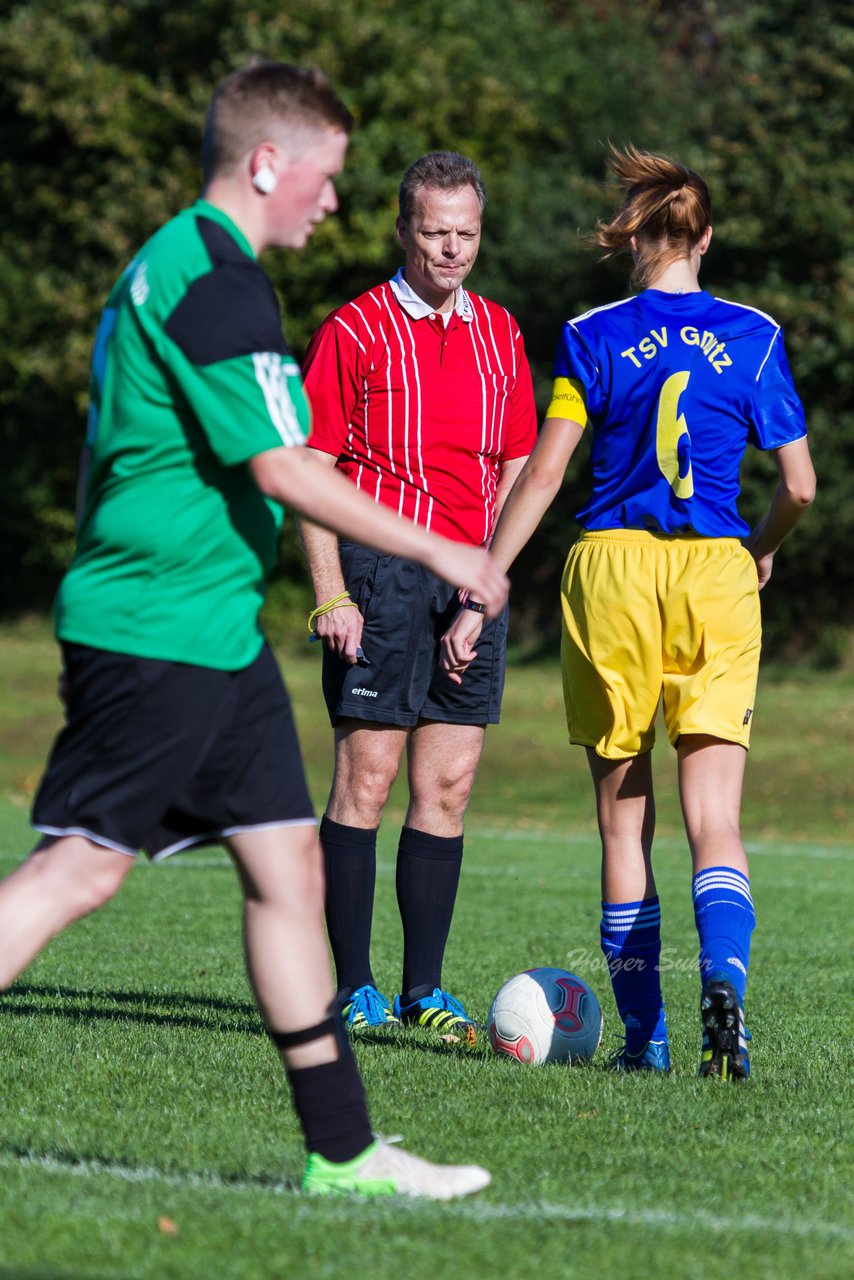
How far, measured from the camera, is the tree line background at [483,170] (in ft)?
81.1

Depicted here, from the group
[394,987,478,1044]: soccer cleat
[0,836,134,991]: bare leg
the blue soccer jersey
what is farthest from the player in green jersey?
[394,987,478,1044]: soccer cleat

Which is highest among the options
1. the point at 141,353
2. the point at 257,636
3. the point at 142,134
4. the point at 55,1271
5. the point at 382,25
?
the point at 382,25

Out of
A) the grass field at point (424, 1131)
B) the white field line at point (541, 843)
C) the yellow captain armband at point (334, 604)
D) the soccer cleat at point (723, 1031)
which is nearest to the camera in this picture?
the grass field at point (424, 1131)

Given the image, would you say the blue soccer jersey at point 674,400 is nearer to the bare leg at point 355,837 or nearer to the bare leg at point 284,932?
the bare leg at point 355,837

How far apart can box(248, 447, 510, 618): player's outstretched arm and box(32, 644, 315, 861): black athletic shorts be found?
39 cm

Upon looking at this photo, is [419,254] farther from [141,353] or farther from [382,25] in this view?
[382,25]

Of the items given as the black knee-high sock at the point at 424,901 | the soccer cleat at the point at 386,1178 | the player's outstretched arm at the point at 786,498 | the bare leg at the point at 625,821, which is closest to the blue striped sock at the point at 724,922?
the bare leg at the point at 625,821

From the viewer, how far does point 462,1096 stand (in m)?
4.30

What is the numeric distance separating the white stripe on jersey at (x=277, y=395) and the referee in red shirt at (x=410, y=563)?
2263 millimetres

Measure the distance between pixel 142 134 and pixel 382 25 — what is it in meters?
4.65

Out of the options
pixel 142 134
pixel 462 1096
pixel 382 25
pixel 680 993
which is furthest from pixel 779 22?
pixel 462 1096

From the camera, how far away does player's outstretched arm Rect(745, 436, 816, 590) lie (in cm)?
475

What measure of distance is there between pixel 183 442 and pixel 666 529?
1839 millimetres

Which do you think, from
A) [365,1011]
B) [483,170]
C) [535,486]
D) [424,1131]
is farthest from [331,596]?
[483,170]
